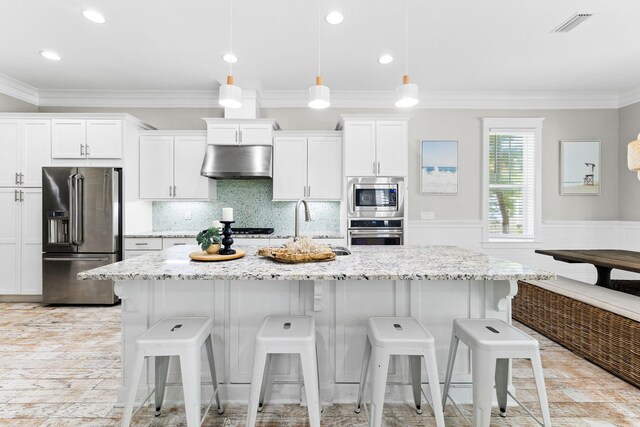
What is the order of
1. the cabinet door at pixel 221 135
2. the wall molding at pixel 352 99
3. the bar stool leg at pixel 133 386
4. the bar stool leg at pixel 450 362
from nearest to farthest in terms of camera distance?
the bar stool leg at pixel 133 386, the bar stool leg at pixel 450 362, the cabinet door at pixel 221 135, the wall molding at pixel 352 99

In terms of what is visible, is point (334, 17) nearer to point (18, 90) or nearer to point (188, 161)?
point (188, 161)

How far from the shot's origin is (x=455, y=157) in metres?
4.66

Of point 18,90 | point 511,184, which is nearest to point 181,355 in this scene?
point 511,184

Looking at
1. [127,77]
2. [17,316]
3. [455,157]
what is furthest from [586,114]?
[17,316]

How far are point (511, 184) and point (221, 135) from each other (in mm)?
4102

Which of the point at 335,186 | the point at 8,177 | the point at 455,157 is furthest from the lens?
the point at 455,157

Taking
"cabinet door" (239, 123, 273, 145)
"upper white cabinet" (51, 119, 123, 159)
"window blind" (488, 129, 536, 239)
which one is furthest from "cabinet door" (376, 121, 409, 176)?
"upper white cabinet" (51, 119, 123, 159)

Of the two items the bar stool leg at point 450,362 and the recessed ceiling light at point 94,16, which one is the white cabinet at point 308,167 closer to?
the recessed ceiling light at point 94,16

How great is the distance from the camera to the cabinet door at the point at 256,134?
4.18 m

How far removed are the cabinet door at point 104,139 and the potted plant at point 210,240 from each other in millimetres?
2725

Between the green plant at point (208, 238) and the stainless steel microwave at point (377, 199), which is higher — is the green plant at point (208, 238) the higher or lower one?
the lower one

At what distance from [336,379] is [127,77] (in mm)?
4302

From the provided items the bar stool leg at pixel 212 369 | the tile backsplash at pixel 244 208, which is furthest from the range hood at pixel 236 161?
the bar stool leg at pixel 212 369

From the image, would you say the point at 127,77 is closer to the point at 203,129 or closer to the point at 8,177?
the point at 203,129
